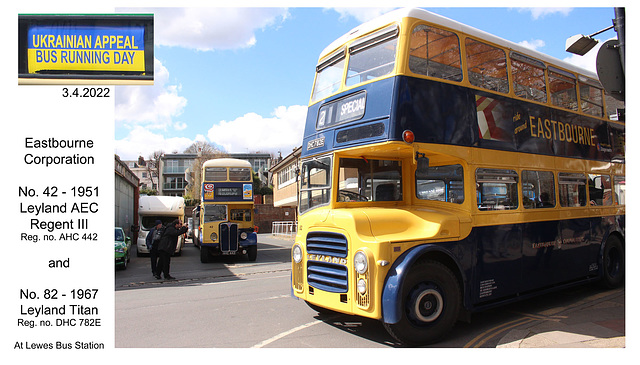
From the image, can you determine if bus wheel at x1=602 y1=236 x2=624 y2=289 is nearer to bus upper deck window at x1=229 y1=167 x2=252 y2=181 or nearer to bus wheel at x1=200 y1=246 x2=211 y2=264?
bus upper deck window at x1=229 y1=167 x2=252 y2=181

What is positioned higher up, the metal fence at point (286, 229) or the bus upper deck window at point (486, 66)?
the bus upper deck window at point (486, 66)

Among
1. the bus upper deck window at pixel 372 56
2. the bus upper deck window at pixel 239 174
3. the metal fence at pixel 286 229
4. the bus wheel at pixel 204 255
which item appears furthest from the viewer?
the metal fence at pixel 286 229

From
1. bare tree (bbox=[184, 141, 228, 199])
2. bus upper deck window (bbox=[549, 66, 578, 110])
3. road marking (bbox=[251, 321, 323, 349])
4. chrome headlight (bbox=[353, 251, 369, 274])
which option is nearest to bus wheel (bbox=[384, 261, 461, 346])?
chrome headlight (bbox=[353, 251, 369, 274])

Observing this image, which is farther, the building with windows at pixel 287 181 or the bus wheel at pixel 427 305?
the building with windows at pixel 287 181

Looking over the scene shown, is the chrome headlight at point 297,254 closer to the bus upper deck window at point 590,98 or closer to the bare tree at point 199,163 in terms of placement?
the bus upper deck window at point 590,98

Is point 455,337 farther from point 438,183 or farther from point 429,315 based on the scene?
point 438,183

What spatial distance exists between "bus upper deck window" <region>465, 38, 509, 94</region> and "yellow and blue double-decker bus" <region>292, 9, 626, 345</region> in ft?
0.08

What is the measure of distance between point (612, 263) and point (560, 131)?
10.9ft

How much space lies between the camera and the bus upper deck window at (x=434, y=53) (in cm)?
619

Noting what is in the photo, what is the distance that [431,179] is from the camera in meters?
6.82


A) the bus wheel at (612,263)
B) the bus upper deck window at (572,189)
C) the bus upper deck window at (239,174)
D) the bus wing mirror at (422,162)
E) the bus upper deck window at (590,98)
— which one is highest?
the bus upper deck window at (590,98)

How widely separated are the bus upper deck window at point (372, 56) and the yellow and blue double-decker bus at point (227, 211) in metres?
11.9

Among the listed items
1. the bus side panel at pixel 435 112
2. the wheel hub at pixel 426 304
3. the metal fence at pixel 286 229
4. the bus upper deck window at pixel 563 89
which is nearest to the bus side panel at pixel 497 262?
the wheel hub at pixel 426 304

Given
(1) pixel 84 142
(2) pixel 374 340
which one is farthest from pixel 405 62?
(1) pixel 84 142
